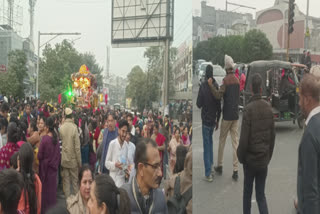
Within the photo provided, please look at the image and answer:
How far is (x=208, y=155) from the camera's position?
1.83 metres

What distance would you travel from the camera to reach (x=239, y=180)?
2258 millimetres

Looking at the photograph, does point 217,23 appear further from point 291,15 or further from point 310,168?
point 310,168

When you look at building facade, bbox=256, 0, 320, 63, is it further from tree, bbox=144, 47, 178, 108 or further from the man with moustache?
the man with moustache

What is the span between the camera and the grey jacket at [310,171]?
5.99 ft

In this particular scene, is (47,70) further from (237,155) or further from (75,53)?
(237,155)

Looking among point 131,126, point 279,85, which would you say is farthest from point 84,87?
point 279,85

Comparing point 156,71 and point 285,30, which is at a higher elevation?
point 285,30

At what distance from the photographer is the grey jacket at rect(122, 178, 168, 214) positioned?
1.77 meters

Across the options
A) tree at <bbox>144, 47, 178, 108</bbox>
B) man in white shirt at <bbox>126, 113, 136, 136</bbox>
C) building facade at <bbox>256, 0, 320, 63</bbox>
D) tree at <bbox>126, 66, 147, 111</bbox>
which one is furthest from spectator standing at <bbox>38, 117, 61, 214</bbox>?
building facade at <bbox>256, 0, 320, 63</bbox>

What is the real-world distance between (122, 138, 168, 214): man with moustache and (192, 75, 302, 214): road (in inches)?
7.3

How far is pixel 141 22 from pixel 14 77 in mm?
20322

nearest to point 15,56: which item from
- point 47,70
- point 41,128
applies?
point 47,70

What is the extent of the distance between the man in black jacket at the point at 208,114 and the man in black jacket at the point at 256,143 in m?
0.33

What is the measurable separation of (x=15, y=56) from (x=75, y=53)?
11.6m
